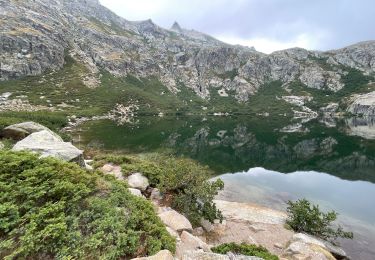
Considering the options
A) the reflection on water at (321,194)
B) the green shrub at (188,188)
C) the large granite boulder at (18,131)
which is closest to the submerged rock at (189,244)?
the green shrub at (188,188)

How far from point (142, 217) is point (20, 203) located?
200 inches

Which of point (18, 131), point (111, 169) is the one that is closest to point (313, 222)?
point (111, 169)

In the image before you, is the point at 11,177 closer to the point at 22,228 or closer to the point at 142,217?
the point at 22,228

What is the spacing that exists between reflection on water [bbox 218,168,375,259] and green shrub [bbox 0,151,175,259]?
18.7 m

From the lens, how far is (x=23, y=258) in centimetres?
933

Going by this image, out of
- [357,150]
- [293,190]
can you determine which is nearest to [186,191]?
[293,190]

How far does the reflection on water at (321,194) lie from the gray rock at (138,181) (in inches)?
473

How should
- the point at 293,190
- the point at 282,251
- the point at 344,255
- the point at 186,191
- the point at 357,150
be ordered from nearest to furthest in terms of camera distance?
the point at 282,251
the point at 344,255
the point at 186,191
the point at 293,190
the point at 357,150

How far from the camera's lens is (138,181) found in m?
25.7

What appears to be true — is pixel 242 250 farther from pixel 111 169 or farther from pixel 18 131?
pixel 18 131

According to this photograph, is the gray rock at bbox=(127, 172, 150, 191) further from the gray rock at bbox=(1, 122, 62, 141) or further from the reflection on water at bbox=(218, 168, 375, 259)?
the gray rock at bbox=(1, 122, 62, 141)

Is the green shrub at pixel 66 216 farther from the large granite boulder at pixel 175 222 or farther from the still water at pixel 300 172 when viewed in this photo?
the still water at pixel 300 172

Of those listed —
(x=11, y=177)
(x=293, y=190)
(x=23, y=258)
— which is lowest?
(x=293, y=190)

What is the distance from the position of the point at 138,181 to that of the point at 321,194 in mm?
27440
